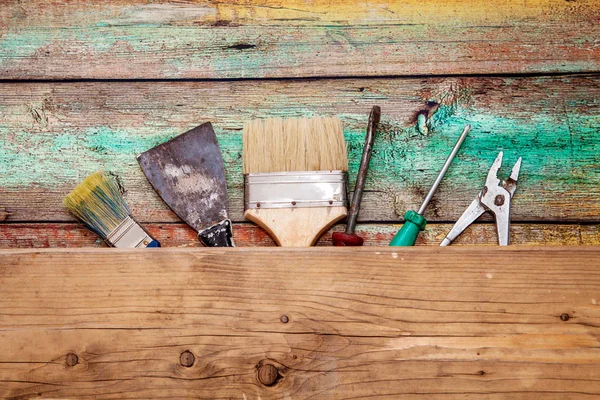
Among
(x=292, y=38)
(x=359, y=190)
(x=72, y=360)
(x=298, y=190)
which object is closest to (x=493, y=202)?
(x=359, y=190)

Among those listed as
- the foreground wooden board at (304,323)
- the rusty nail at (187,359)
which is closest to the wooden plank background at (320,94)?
the foreground wooden board at (304,323)

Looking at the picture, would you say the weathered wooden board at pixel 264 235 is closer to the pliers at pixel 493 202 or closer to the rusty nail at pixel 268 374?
the pliers at pixel 493 202

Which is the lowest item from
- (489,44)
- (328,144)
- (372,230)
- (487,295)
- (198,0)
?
(487,295)

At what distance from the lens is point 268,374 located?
37.1 inches

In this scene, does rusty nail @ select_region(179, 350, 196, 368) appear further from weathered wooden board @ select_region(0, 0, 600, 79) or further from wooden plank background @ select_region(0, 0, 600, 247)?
weathered wooden board @ select_region(0, 0, 600, 79)

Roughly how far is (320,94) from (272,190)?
24 cm

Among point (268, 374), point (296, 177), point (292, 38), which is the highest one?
point (292, 38)

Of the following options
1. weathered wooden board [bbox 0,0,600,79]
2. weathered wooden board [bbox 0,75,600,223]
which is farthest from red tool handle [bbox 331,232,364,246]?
weathered wooden board [bbox 0,0,600,79]

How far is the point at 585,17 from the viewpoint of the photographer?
47.6 inches

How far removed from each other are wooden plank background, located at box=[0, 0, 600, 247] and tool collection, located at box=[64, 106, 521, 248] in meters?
0.04

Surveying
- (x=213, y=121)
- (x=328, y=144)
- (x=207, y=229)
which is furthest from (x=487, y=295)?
→ (x=213, y=121)

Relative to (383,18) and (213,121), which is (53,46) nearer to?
(213,121)

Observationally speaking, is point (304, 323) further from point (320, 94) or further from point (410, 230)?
point (320, 94)

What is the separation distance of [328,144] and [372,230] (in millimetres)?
187
